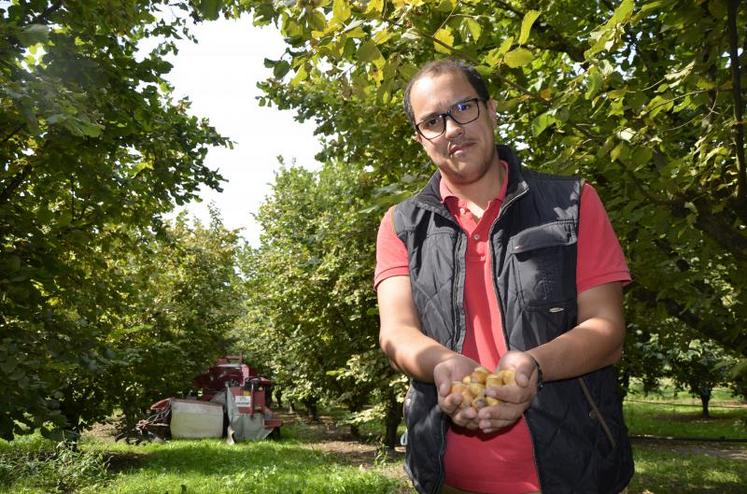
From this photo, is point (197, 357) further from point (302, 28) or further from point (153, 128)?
point (302, 28)

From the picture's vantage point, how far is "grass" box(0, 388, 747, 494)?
9.93 metres

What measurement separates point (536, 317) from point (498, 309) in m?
0.12

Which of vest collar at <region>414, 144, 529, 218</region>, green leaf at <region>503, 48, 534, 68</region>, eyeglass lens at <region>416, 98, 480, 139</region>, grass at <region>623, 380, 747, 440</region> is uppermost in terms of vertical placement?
green leaf at <region>503, 48, 534, 68</region>

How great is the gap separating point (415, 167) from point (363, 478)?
568cm

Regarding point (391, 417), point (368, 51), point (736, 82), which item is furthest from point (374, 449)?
point (368, 51)

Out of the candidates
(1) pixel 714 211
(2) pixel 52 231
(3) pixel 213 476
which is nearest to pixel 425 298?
(1) pixel 714 211

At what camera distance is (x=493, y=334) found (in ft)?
6.26

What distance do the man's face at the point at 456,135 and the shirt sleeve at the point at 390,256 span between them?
274mm

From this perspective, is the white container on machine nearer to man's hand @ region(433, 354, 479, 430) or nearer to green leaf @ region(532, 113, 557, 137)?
green leaf @ region(532, 113, 557, 137)

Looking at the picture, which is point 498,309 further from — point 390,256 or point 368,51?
point 368,51

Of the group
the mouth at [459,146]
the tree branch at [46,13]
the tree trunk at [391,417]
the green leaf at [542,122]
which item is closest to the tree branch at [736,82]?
the green leaf at [542,122]

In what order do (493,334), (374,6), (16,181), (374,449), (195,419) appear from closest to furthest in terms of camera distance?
(493,334) → (374,6) → (16,181) → (374,449) → (195,419)

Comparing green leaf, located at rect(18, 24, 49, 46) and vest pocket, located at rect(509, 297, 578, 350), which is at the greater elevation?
green leaf, located at rect(18, 24, 49, 46)

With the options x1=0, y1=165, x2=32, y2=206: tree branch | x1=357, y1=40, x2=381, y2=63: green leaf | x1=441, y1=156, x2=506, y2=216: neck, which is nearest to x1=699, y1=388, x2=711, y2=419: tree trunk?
x1=0, y1=165, x2=32, y2=206: tree branch
